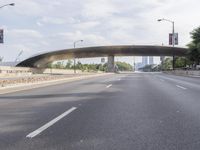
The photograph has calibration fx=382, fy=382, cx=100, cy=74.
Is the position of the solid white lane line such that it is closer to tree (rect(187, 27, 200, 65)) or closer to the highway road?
the highway road

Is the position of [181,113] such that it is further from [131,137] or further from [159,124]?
[131,137]

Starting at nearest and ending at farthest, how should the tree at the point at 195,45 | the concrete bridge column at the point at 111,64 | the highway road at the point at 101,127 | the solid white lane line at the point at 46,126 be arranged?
1. the highway road at the point at 101,127
2. the solid white lane line at the point at 46,126
3. the tree at the point at 195,45
4. the concrete bridge column at the point at 111,64

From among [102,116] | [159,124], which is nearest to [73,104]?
[102,116]

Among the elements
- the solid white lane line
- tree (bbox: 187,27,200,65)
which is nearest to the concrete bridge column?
tree (bbox: 187,27,200,65)

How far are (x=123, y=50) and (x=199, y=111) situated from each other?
114m

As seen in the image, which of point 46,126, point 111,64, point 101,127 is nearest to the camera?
point 101,127

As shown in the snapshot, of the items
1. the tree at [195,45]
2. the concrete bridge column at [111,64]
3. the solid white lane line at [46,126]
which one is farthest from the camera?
the concrete bridge column at [111,64]

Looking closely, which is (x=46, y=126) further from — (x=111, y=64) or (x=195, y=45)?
(x=111, y=64)

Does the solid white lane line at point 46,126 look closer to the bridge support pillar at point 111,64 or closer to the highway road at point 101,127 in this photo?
the highway road at point 101,127

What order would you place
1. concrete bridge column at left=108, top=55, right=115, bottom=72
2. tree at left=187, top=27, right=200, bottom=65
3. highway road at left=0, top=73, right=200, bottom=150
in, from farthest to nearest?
concrete bridge column at left=108, top=55, right=115, bottom=72, tree at left=187, top=27, right=200, bottom=65, highway road at left=0, top=73, right=200, bottom=150

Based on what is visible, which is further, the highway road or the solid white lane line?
the solid white lane line

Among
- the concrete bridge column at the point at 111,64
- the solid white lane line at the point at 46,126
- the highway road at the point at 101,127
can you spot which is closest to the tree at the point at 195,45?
the concrete bridge column at the point at 111,64

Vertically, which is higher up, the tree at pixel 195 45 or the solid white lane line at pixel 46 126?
the tree at pixel 195 45

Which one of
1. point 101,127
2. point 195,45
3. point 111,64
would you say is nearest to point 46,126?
point 101,127
